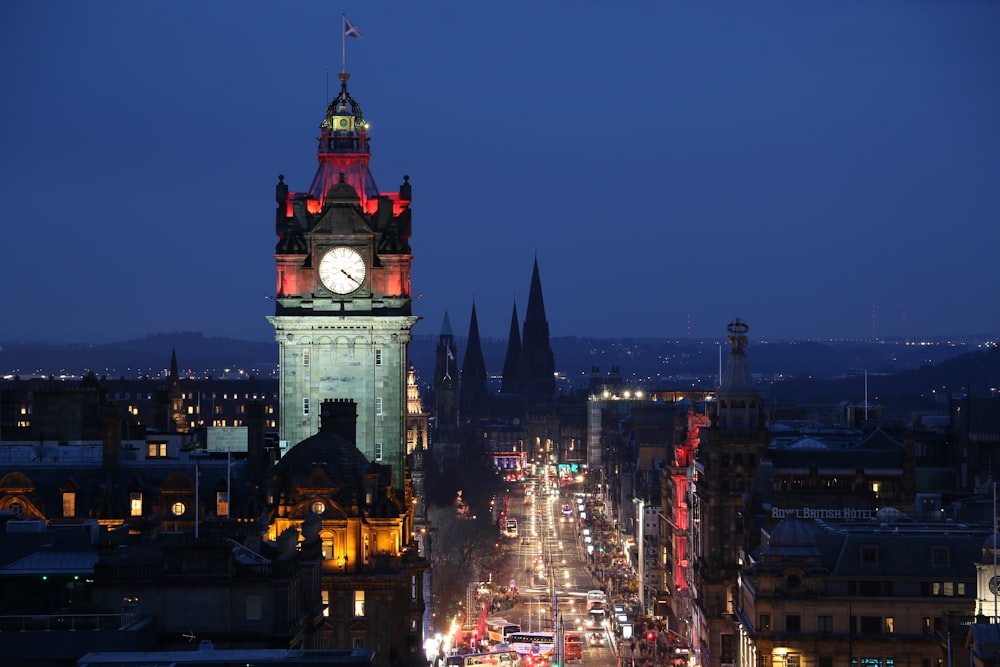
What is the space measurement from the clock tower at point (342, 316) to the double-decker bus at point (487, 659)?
616 inches

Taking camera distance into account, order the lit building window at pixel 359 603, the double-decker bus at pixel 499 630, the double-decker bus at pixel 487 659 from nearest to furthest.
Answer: the lit building window at pixel 359 603 → the double-decker bus at pixel 487 659 → the double-decker bus at pixel 499 630

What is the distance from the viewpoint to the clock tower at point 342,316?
142125mm

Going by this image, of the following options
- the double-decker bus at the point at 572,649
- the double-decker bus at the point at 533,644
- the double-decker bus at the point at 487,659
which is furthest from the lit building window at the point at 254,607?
the double-decker bus at the point at 572,649

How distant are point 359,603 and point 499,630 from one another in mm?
66236

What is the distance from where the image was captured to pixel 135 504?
126 meters

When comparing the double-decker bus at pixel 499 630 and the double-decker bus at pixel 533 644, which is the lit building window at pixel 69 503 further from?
the double-decker bus at pixel 499 630

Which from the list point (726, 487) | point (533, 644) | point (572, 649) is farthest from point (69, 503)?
point (726, 487)

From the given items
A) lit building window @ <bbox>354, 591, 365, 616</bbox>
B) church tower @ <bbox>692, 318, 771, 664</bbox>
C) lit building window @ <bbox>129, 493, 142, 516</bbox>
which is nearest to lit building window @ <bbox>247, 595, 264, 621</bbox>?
lit building window @ <bbox>354, 591, 365, 616</bbox>

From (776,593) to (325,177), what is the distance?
132 feet

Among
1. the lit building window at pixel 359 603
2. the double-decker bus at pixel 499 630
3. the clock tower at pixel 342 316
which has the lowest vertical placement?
the double-decker bus at pixel 499 630

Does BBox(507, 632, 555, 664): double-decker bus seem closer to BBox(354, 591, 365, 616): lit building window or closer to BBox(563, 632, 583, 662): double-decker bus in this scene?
Answer: BBox(563, 632, 583, 662): double-decker bus

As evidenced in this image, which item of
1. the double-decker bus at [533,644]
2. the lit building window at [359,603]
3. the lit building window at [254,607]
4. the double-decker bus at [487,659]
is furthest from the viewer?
the double-decker bus at [533,644]

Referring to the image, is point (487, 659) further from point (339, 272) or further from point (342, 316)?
point (339, 272)

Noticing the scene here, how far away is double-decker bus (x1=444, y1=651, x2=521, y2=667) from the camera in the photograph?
15312cm
